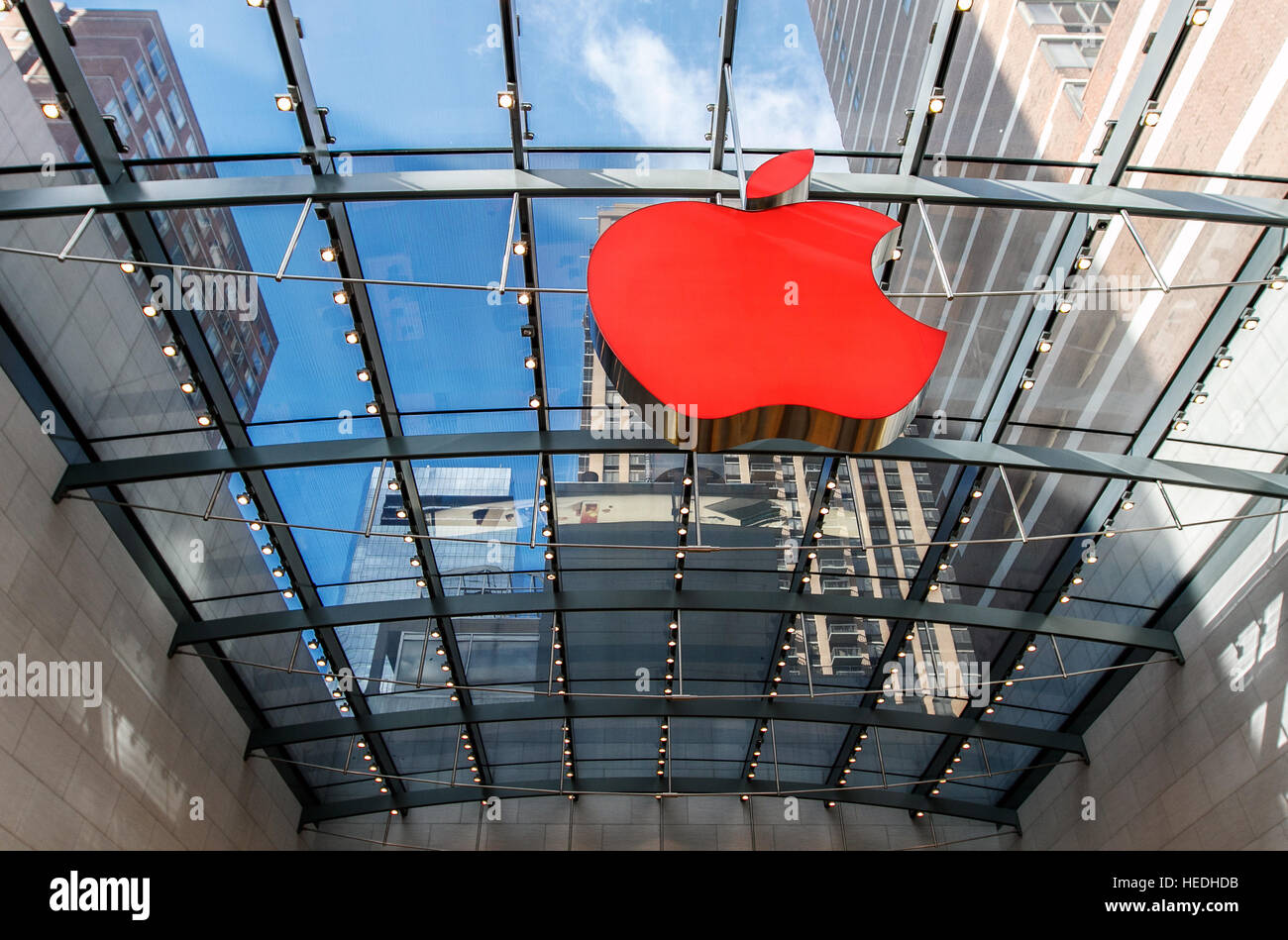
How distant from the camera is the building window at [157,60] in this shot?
1136 cm

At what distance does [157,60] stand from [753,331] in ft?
30.5

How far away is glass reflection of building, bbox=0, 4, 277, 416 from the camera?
11.1 metres

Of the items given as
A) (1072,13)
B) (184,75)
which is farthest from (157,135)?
(1072,13)

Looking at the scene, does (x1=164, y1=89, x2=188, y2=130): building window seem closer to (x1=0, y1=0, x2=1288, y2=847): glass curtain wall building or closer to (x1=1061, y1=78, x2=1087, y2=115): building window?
(x1=0, y1=0, x2=1288, y2=847): glass curtain wall building

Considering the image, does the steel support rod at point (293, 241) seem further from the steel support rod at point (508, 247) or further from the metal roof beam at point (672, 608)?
the metal roof beam at point (672, 608)

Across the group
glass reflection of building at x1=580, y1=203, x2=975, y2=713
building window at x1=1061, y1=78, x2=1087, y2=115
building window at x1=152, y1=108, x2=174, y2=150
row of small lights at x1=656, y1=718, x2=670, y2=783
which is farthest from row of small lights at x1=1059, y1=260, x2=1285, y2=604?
building window at x1=152, y1=108, x2=174, y2=150

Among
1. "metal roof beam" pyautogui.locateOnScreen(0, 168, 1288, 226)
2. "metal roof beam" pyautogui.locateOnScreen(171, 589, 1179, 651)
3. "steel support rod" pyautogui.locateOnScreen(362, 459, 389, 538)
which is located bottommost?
"metal roof beam" pyautogui.locateOnScreen(171, 589, 1179, 651)

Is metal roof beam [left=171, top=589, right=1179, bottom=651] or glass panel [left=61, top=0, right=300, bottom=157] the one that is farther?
metal roof beam [left=171, top=589, right=1179, bottom=651]

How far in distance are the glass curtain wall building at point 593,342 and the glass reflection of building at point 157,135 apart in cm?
5

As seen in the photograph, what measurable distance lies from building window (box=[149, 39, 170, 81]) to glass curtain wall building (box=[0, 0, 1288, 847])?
33 mm

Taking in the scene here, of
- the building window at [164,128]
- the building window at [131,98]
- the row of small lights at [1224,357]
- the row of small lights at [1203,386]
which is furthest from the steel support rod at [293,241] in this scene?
the row of small lights at [1224,357]

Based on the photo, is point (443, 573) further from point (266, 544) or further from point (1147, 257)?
point (1147, 257)

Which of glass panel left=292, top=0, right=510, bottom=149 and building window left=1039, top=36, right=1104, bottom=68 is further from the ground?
building window left=1039, top=36, right=1104, bottom=68

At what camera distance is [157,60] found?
11.5 metres
